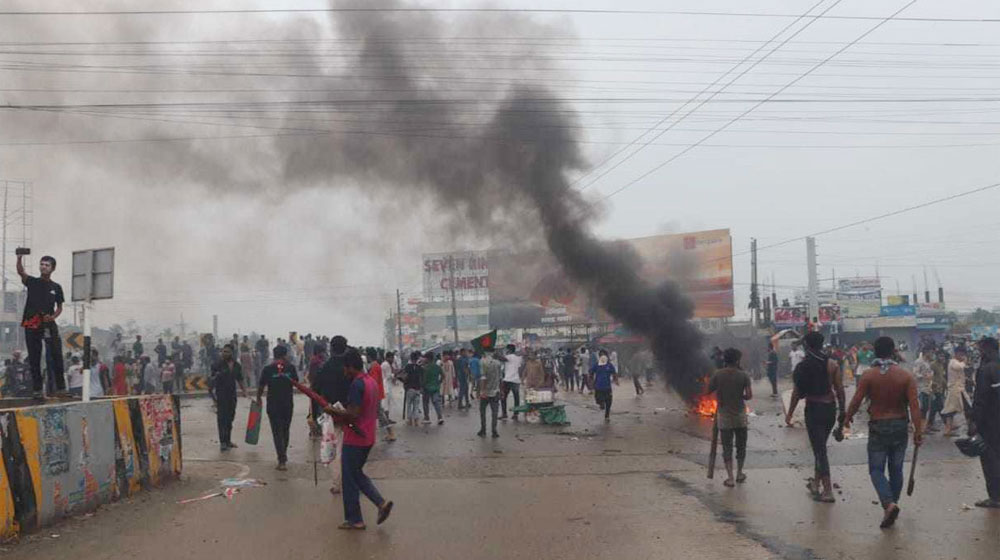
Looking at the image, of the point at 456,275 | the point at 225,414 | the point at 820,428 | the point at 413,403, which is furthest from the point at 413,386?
the point at 456,275

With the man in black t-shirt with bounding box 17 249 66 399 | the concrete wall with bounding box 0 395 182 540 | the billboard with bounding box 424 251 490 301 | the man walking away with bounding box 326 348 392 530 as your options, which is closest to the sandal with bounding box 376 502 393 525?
the man walking away with bounding box 326 348 392 530

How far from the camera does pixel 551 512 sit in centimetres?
737

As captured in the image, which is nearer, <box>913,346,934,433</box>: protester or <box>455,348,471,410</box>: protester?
<box>913,346,934,433</box>: protester

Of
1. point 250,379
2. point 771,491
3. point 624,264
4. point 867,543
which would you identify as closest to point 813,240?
point 624,264

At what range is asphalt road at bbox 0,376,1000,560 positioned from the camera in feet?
19.7

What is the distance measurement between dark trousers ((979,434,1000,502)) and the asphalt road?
0.91 feet

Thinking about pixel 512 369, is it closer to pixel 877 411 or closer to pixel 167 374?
pixel 877 411

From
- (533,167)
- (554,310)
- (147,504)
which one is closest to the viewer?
(147,504)

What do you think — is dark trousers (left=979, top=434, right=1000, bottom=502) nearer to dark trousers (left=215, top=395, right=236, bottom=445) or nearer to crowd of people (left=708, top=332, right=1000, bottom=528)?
crowd of people (left=708, top=332, right=1000, bottom=528)

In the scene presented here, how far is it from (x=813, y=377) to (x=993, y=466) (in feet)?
5.44

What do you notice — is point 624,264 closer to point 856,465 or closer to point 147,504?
point 856,465

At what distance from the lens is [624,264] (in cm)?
2166

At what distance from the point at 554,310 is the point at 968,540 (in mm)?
45254

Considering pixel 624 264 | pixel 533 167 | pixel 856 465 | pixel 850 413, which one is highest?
pixel 533 167
